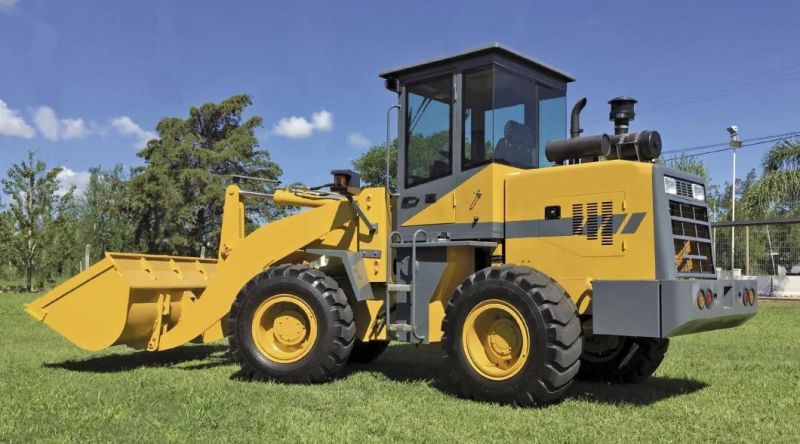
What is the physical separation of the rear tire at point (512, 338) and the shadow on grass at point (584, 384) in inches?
22.2

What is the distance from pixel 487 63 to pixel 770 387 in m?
4.28

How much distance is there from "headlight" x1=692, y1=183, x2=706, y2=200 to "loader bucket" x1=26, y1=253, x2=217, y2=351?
19.1 ft

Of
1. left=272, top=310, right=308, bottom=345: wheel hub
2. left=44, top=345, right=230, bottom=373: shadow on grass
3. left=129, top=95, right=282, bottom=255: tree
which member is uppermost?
left=129, top=95, right=282, bottom=255: tree

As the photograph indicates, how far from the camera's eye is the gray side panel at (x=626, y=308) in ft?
18.7

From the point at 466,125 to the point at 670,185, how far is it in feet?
6.68

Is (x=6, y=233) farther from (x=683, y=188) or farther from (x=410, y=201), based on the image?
(x=683, y=188)

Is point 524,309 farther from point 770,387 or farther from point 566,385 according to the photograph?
point 770,387

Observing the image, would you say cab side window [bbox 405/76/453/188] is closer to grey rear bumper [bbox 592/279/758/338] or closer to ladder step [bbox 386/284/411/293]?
ladder step [bbox 386/284/411/293]

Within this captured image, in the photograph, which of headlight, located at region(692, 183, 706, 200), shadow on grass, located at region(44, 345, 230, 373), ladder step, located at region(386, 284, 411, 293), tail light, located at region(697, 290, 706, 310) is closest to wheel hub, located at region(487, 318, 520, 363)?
ladder step, located at region(386, 284, 411, 293)

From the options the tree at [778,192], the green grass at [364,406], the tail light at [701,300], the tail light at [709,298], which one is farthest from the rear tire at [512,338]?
the tree at [778,192]

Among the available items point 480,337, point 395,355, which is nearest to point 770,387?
point 480,337

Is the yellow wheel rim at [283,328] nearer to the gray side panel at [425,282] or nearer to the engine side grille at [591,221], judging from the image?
the gray side panel at [425,282]

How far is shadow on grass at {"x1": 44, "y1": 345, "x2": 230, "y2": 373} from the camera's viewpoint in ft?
27.0

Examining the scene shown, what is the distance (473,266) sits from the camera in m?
7.21
